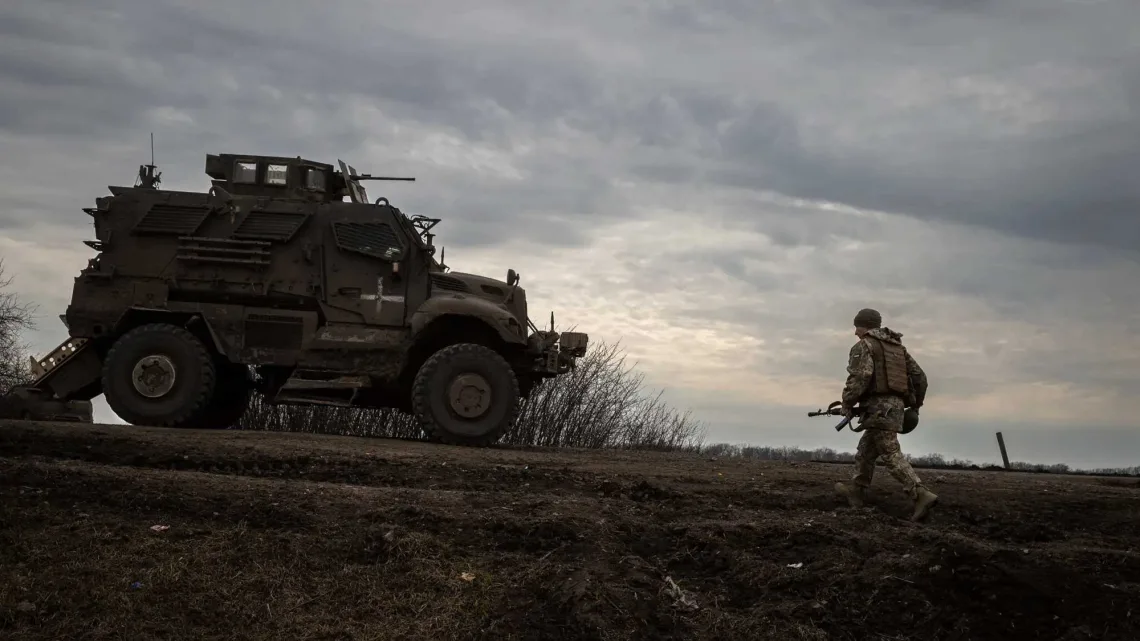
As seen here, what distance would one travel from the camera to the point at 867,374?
27.9 feet

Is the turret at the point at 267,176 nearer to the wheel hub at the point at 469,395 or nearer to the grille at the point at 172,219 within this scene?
the grille at the point at 172,219

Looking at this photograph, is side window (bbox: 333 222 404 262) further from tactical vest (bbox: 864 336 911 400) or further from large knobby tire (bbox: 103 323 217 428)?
tactical vest (bbox: 864 336 911 400)

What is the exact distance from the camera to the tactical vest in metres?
8.50

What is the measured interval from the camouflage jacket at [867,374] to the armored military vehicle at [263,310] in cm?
488

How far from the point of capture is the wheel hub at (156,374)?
12.6 metres

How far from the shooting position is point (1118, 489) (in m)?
10.8

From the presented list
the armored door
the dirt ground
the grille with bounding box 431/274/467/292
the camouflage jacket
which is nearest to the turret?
the armored door

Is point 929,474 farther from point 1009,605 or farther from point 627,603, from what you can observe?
point 627,603

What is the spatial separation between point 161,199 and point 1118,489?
11004 mm

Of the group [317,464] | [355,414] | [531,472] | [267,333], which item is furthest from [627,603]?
[355,414]

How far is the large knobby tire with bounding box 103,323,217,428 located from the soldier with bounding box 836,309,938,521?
7459mm

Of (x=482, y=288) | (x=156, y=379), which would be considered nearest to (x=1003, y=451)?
(x=482, y=288)

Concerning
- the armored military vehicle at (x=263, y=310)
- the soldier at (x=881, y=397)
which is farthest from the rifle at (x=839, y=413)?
the armored military vehicle at (x=263, y=310)

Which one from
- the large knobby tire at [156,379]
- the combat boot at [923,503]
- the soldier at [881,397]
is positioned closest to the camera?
the combat boot at [923,503]
